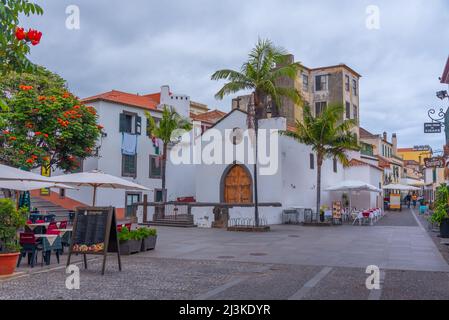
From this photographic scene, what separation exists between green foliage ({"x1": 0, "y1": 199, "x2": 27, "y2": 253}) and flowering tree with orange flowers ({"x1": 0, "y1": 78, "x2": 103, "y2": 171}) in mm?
10889

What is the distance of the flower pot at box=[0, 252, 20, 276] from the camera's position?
29.2 ft

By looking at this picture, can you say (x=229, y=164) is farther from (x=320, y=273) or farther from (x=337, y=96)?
(x=337, y=96)

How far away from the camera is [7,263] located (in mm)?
8984

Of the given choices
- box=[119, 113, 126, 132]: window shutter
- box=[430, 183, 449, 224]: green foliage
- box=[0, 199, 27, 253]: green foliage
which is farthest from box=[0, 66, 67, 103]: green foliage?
box=[430, 183, 449, 224]: green foliage

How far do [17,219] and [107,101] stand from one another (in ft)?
74.8

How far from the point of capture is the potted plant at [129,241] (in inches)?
492

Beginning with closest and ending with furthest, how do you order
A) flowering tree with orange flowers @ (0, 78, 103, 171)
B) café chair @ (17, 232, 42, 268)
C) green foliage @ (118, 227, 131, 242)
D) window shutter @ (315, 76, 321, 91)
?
café chair @ (17, 232, 42, 268), green foliage @ (118, 227, 131, 242), flowering tree with orange flowers @ (0, 78, 103, 171), window shutter @ (315, 76, 321, 91)

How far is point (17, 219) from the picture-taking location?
29.7ft

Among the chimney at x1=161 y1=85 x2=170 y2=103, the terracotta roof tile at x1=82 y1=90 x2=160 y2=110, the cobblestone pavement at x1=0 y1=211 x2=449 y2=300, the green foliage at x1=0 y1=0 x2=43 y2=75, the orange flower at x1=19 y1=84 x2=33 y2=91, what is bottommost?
the cobblestone pavement at x1=0 y1=211 x2=449 y2=300

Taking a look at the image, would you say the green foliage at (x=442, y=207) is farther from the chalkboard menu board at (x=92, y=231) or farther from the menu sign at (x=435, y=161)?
the chalkboard menu board at (x=92, y=231)

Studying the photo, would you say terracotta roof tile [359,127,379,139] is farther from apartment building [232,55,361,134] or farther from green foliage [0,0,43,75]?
green foliage [0,0,43,75]

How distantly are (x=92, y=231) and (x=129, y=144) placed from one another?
23.2 m

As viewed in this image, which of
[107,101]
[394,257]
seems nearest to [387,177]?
[107,101]

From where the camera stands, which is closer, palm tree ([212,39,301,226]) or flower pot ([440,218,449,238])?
flower pot ([440,218,449,238])
